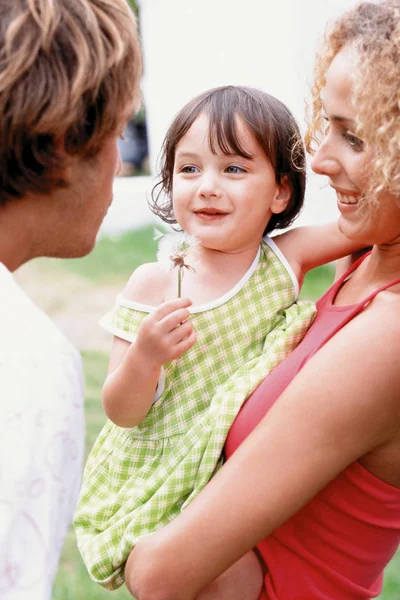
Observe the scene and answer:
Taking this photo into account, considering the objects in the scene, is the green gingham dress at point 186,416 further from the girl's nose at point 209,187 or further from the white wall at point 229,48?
the white wall at point 229,48

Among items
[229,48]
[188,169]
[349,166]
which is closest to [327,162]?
[349,166]

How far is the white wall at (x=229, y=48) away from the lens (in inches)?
341

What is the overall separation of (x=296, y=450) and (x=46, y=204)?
30.6 inches

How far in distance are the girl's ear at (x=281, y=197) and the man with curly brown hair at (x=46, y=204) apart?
614 mm

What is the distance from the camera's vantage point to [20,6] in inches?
69.7

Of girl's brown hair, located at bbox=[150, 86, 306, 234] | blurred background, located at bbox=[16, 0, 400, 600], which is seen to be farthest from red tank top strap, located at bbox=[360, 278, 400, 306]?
blurred background, located at bbox=[16, 0, 400, 600]

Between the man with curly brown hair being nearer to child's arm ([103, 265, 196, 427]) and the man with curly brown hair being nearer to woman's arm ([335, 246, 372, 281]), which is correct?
child's arm ([103, 265, 196, 427])

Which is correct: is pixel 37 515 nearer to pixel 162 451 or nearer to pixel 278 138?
pixel 162 451

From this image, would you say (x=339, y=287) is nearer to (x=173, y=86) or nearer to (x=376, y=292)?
(x=376, y=292)

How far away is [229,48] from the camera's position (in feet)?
31.6

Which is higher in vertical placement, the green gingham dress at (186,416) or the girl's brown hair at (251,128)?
the girl's brown hair at (251,128)

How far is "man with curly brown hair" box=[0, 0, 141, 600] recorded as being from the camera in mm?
Answer: 1666

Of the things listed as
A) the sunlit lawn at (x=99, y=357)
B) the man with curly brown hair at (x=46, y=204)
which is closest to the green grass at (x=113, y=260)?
the sunlit lawn at (x=99, y=357)

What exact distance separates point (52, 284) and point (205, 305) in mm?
6784
